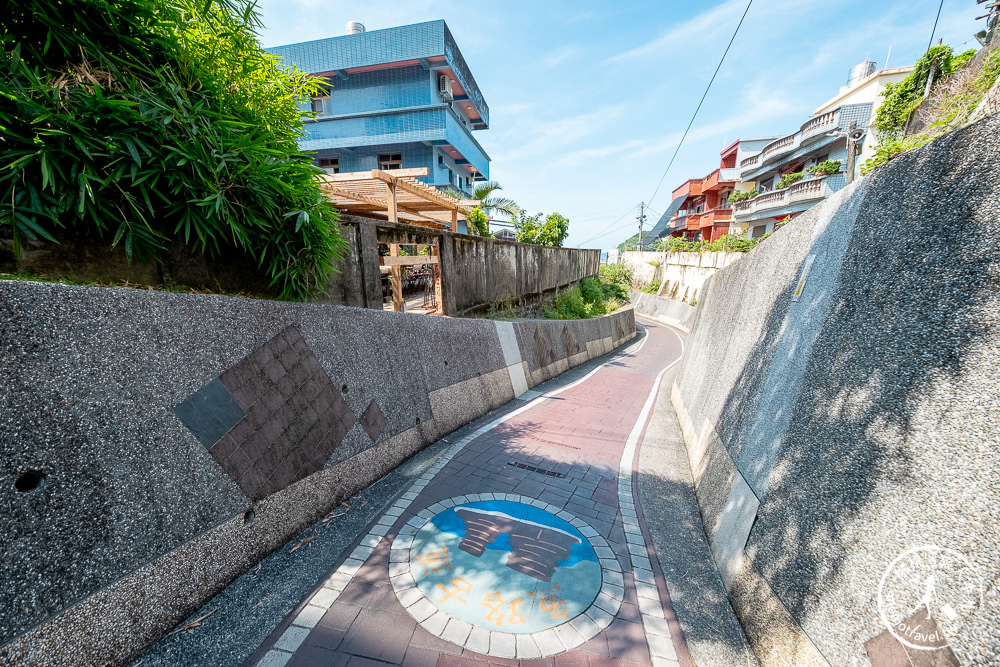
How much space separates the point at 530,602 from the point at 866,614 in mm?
2094

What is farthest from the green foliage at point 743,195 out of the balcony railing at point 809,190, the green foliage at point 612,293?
the green foliage at point 612,293

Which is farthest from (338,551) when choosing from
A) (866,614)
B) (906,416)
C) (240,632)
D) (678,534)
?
(906,416)

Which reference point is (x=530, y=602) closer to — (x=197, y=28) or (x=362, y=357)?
(x=362, y=357)

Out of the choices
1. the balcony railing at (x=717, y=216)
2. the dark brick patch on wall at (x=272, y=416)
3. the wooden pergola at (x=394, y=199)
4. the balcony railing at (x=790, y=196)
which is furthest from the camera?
the balcony railing at (x=717, y=216)

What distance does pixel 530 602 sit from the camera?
2871 mm

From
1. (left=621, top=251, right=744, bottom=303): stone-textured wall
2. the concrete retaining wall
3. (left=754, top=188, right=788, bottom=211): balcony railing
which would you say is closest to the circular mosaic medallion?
(left=621, top=251, right=744, bottom=303): stone-textured wall

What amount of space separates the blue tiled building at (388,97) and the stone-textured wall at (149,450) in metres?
23.4

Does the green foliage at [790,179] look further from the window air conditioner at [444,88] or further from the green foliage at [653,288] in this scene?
the window air conditioner at [444,88]

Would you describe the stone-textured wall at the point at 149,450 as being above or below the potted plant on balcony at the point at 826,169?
below

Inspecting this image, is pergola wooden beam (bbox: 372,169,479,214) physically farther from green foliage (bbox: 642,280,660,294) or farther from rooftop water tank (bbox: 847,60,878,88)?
rooftop water tank (bbox: 847,60,878,88)

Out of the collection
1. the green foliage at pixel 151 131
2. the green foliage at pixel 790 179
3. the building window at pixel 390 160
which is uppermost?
the building window at pixel 390 160

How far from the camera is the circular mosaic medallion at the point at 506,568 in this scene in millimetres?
2758

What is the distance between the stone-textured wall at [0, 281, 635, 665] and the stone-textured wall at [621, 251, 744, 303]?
20.7 meters

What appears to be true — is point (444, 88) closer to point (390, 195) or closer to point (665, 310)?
point (390, 195)
